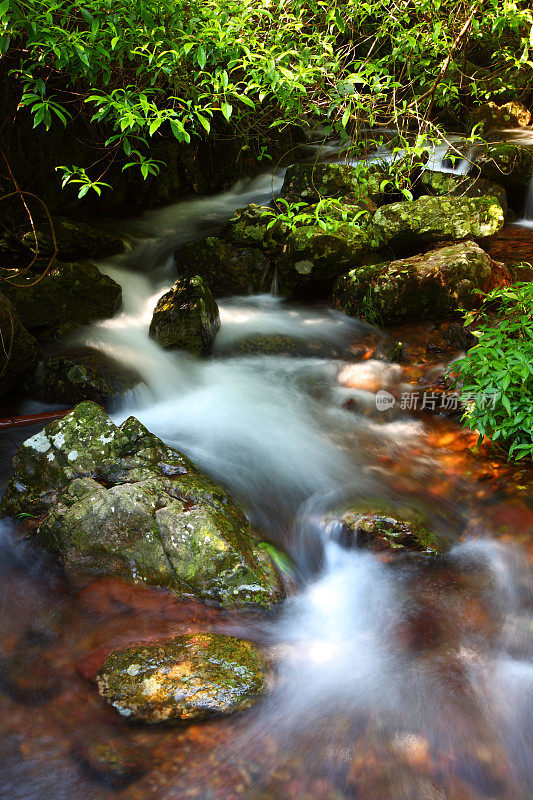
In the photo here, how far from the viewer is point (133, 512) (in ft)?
10.4

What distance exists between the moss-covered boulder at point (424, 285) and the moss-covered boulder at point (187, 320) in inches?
75.8

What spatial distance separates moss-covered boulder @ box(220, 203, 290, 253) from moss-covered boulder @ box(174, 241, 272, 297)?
203 mm

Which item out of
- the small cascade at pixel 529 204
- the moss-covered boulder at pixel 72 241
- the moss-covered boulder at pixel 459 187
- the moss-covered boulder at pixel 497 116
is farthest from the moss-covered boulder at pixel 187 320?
the moss-covered boulder at pixel 497 116

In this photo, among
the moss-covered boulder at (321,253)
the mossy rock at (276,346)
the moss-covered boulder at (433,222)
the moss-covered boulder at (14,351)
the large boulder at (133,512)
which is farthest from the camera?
the moss-covered boulder at (433,222)

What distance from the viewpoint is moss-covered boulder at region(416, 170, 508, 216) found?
26.9 feet

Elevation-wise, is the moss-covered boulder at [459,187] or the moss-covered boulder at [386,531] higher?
the moss-covered boulder at [459,187]

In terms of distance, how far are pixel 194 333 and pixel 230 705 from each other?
425cm

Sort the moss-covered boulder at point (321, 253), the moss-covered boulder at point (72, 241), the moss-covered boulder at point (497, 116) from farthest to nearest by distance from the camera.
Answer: the moss-covered boulder at point (497, 116)
the moss-covered boulder at point (321, 253)
the moss-covered boulder at point (72, 241)

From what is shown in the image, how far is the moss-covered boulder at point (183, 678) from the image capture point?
A: 235 centimetres

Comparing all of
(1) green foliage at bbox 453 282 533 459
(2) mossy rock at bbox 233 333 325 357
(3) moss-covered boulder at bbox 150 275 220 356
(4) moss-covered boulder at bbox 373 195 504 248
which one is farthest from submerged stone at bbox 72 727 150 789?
(4) moss-covered boulder at bbox 373 195 504 248

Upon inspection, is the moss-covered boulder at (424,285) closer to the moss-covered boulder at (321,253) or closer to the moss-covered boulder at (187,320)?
the moss-covered boulder at (321,253)

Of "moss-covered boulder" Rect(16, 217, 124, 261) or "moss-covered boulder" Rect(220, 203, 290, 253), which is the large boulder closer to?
"moss-covered boulder" Rect(16, 217, 124, 261)

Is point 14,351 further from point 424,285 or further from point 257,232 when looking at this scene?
point 424,285

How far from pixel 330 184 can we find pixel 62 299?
4715 mm
